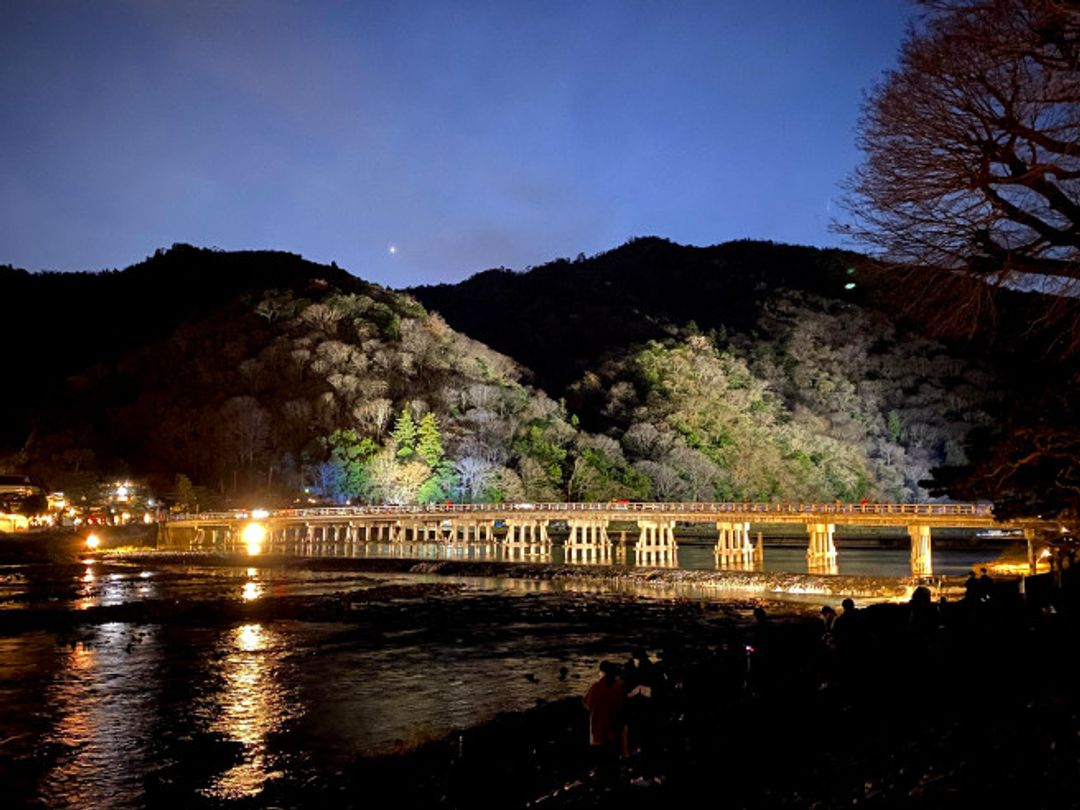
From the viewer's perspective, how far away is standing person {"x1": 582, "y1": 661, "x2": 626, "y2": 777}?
7383 millimetres

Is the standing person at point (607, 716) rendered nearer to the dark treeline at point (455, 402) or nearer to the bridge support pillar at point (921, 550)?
the bridge support pillar at point (921, 550)

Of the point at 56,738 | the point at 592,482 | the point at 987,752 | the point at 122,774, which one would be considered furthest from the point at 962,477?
the point at 592,482

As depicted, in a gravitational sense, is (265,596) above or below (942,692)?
below

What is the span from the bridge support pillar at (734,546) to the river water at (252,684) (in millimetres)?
12659

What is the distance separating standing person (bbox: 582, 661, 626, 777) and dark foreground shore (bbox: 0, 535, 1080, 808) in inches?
10.0

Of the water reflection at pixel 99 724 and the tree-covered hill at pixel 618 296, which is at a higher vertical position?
the tree-covered hill at pixel 618 296

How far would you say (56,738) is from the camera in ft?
37.2

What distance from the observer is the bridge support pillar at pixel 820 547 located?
121 ft

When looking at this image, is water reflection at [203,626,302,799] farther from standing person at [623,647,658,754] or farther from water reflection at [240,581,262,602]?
water reflection at [240,581,262,602]

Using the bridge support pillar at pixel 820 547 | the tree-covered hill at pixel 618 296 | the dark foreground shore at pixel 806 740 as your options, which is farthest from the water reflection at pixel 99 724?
the tree-covered hill at pixel 618 296

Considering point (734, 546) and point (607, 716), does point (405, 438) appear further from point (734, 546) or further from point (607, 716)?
point (607, 716)

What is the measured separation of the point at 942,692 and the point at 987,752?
2.11 meters

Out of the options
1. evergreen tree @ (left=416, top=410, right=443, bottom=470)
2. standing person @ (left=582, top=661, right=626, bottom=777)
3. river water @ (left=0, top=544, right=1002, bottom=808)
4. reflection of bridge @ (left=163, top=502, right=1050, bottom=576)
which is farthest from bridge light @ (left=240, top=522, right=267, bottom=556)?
standing person @ (left=582, top=661, right=626, bottom=777)

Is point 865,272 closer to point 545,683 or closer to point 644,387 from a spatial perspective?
point 545,683
